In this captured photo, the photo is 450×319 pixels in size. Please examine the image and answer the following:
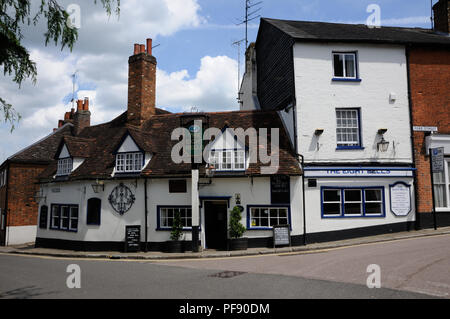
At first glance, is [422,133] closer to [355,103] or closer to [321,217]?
[355,103]

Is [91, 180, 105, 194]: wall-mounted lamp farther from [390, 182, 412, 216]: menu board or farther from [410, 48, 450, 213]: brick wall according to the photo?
[410, 48, 450, 213]: brick wall

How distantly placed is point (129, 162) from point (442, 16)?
65.4 feet

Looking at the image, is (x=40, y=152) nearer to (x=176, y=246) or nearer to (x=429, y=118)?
(x=176, y=246)

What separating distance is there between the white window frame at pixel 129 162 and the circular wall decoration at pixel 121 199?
2.65 feet

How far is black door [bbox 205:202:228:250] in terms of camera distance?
15039mm

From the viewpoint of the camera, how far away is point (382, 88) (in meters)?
15.7

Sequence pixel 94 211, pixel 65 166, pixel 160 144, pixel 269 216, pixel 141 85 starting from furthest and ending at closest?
pixel 141 85, pixel 65 166, pixel 160 144, pixel 94 211, pixel 269 216

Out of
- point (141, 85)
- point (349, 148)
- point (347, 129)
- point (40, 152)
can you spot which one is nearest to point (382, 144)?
point (349, 148)

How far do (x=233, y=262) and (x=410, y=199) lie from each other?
937 cm

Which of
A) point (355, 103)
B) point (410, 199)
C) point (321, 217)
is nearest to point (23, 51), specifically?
point (321, 217)

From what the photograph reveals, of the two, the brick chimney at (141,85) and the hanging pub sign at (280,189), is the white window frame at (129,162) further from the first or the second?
the hanging pub sign at (280,189)

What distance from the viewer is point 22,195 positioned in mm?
24000

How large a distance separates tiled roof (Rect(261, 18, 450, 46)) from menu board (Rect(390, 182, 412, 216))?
6.91 meters

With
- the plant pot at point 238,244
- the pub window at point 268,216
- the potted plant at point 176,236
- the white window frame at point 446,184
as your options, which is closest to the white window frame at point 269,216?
the pub window at point 268,216
